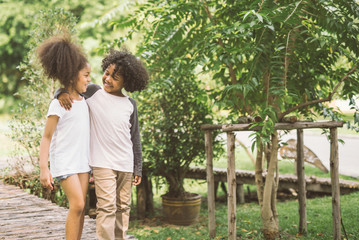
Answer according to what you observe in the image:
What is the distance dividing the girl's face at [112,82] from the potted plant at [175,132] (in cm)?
327

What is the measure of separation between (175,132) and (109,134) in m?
3.66

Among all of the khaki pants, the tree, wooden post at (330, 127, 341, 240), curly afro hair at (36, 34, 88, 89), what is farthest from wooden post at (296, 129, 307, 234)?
curly afro hair at (36, 34, 88, 89)

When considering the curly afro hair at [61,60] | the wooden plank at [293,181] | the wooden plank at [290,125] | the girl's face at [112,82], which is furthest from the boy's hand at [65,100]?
the wooden plank at [293,181]

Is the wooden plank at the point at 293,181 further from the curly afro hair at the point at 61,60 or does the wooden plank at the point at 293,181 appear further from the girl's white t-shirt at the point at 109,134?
the curly afro hair at the point at 61,60

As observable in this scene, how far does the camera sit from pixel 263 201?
16.1ft

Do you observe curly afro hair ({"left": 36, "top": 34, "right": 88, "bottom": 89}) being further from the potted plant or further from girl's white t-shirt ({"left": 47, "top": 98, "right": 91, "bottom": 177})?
the potted plant

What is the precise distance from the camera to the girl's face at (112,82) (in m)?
3.08

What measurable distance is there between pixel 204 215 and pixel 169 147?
1.73 meters

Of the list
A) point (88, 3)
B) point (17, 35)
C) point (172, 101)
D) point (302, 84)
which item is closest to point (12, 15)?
point (17, 35)

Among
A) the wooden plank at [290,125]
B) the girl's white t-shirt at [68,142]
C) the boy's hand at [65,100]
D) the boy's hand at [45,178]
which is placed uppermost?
the boy's hand at [65,100]

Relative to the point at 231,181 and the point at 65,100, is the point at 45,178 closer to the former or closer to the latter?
the point at 65,100

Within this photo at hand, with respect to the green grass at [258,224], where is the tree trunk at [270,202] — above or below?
above

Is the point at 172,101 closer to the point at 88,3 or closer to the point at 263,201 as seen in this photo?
the point at 263,201

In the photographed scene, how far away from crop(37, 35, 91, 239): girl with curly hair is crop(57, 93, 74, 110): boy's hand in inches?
1.1
